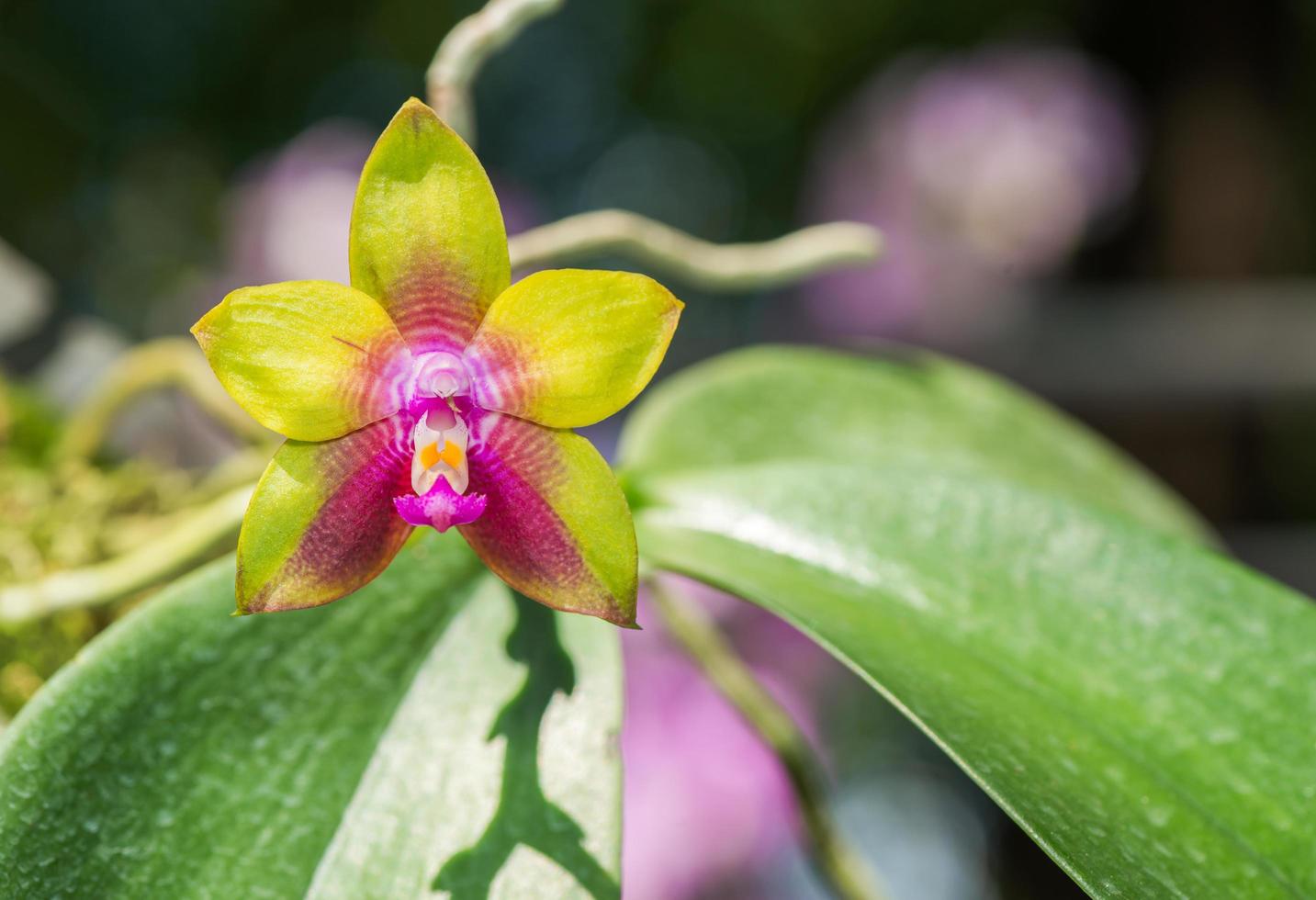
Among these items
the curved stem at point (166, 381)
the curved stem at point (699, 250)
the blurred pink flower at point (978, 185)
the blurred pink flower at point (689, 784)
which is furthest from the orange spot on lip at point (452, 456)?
the blurred pink flower at point (978, 185)

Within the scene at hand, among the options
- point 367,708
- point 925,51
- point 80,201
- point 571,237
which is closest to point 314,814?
point 367,708

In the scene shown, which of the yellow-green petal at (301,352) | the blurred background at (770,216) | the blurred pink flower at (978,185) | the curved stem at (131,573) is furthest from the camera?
the blurred pink flower at (978,185)

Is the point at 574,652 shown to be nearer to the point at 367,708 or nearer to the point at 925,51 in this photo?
the point at 367,708

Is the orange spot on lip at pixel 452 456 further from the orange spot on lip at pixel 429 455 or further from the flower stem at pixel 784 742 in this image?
the flower stem at pixel 784 742

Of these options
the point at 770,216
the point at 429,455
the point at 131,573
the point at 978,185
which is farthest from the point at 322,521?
the point at 770,216

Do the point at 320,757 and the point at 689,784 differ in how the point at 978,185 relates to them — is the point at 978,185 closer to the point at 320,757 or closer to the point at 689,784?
the point at 689,784

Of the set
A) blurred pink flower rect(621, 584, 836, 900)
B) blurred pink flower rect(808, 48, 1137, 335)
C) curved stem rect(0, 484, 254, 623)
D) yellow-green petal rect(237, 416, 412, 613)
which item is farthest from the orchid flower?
blurred pink flower rect(808, 48, 1137, 335)
